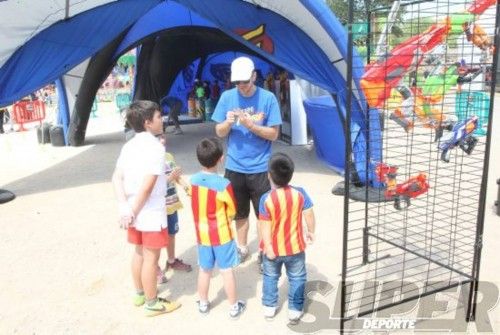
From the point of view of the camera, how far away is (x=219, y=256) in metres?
3.16

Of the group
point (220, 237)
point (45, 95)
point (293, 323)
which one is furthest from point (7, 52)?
point (45, 95)

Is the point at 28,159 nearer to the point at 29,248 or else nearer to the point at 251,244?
the point at 29,248

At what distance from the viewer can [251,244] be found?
15.0 ft

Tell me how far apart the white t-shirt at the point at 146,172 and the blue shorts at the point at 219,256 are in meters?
0.33

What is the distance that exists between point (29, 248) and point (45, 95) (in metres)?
18.4

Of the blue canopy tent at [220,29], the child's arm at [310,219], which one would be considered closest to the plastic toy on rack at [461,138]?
the child's arm at [310,219]

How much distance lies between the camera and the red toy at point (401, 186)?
3.29 meters

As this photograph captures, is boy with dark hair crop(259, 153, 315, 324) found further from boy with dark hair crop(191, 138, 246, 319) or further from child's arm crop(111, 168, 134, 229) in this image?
child's arm crop(111, 168, 134, 229)

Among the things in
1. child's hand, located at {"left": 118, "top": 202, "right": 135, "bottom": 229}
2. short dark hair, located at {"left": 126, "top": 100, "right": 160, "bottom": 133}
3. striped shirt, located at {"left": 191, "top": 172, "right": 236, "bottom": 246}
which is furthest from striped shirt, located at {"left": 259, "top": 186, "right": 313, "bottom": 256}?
short dark hair, located at {"left": 126, "top": 100, "right": 160, "bottom": 133}

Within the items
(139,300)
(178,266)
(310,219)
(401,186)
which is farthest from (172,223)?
(401,186)

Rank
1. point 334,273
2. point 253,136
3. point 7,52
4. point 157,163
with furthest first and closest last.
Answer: point 7,52, point 334,273, point 253,136, point 157,163

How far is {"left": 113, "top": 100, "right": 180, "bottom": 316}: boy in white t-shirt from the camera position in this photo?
9.70 feet

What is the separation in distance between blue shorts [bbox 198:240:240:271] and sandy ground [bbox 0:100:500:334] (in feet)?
1.25

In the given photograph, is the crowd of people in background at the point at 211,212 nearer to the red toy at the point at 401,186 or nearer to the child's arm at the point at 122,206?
the child's arm at the point at 122,206
